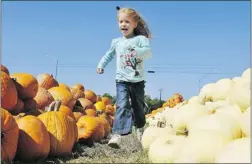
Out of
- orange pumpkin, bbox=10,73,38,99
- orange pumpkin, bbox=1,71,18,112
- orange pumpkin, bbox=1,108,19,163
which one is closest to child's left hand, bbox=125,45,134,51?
orange pumpkin, bbox=10,73,38,99

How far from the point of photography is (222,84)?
3682 millimetres

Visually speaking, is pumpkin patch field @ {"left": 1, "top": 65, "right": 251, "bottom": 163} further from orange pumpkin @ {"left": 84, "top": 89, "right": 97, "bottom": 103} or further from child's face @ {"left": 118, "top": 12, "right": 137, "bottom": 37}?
orange pumpkin @ {"left": 84, "top": 89, "right": 97, "bottom": 103}

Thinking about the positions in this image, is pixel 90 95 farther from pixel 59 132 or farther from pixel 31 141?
pixel 31 141

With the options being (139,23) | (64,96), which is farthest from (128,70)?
(64,96)

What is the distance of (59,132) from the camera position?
446 cm

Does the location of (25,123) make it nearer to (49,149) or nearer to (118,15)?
(49,149)

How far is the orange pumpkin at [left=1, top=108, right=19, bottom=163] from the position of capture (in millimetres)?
3662

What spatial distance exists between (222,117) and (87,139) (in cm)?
359

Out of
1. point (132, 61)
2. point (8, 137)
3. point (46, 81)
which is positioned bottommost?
point (8, 137)

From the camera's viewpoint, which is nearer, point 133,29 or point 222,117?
point 222,117

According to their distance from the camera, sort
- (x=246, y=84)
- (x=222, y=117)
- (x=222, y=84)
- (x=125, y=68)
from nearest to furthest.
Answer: (x=222, y=117) < (x=246, y=84) < (x=222, y=84) < (x=125, y=68)

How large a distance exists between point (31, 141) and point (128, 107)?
1.71 m

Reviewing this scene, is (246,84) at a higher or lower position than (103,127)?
higher

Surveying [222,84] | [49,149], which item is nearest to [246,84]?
[222,84]
